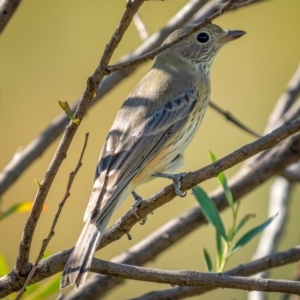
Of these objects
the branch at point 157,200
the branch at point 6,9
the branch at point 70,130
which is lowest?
the branch at point 157,200

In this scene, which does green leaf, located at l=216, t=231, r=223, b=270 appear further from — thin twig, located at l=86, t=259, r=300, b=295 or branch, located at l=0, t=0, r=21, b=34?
branch, located at l=0, t=0, r=21, b=34

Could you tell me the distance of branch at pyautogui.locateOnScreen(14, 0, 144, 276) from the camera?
94.3 inches

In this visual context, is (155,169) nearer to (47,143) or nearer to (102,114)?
(47,143)

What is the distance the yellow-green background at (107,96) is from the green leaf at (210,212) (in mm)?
2246

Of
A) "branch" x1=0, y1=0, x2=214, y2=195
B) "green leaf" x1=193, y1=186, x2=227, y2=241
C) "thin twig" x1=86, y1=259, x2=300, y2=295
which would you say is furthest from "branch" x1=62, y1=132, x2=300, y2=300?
"thin twig" x1=86, y1=259, x2=300, y2=295

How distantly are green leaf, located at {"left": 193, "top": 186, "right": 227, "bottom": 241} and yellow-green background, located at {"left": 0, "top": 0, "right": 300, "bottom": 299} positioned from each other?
2.25m

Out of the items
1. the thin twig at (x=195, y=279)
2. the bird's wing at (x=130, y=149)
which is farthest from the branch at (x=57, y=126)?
the thin twig at (x=195, y=279)

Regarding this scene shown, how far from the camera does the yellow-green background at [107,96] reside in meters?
6.00

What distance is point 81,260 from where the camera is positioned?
113 inches

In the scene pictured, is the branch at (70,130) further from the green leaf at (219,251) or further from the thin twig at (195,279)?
the green leaf at (219,251)

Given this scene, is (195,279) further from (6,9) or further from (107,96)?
(107,96)

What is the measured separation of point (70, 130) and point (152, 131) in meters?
1.57

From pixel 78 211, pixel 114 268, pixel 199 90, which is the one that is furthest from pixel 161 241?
pixel 78 211

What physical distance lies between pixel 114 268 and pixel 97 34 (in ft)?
13.1
